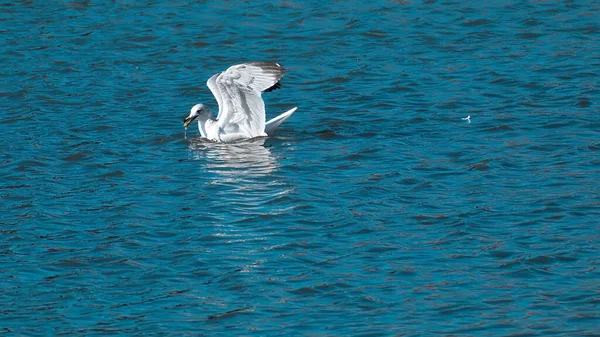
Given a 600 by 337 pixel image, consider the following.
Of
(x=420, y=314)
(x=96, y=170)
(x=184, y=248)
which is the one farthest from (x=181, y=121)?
(x=420, y=314)

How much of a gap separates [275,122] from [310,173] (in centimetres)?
183

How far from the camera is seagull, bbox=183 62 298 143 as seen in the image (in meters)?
14.7

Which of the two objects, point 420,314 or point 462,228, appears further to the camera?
point 462,228

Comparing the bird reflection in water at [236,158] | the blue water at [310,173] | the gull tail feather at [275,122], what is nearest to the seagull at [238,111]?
the gull tail feather at [275,122]

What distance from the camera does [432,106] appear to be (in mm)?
15891

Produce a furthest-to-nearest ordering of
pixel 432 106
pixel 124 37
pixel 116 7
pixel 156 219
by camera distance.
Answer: pixel 116 7
pixel 124 37
pixel 432 106
pixel 156 219

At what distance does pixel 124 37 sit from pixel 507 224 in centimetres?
983

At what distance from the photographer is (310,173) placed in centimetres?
1345

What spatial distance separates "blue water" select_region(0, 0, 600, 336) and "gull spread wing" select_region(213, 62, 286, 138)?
1.28ft

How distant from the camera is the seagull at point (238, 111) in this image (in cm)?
1470

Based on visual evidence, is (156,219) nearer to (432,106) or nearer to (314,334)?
(314,334)

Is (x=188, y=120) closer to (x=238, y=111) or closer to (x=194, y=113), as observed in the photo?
(x=194, y=113)

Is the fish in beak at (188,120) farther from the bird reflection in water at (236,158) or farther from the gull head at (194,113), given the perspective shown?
the bird reflection in water at (236,158)

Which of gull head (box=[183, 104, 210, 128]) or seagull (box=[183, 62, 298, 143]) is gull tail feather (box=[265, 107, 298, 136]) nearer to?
seagull (box=[183, 62, 298, 143])
